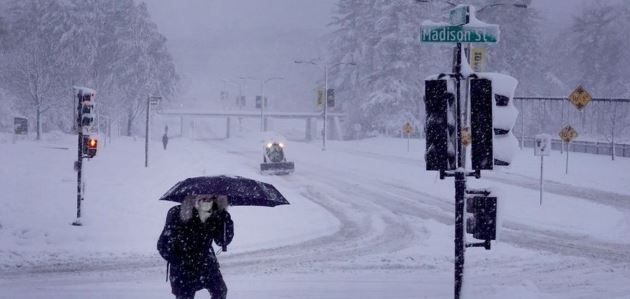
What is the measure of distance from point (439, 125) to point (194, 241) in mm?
3083

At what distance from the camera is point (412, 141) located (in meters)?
54.0

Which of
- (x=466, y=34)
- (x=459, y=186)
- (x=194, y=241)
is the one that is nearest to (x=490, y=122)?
(x=459, y=186)

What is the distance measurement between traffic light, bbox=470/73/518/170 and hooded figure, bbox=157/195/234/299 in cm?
301

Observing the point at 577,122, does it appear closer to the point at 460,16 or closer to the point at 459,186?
the point at 460,16

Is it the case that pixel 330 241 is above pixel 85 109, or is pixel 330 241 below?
below

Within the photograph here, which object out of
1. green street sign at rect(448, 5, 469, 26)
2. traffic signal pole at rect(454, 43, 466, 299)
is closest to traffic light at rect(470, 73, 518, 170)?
traffic signal pole at rect(454, 43, 466, 299)

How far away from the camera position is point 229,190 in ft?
21.6

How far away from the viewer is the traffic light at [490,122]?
22.6 feet

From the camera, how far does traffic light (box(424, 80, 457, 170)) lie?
22.9 ft

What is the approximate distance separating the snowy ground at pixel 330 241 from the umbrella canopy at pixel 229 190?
2.78m

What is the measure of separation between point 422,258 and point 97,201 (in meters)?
10.7

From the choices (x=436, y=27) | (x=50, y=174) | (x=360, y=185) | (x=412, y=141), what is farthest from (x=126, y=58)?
(x=436, y=27)

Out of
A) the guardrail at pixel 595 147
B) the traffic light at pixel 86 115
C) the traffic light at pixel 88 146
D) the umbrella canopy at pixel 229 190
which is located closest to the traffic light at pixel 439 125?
the umbrella canopy at pixel 229 190

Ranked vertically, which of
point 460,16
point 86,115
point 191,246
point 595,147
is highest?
point 460,16
